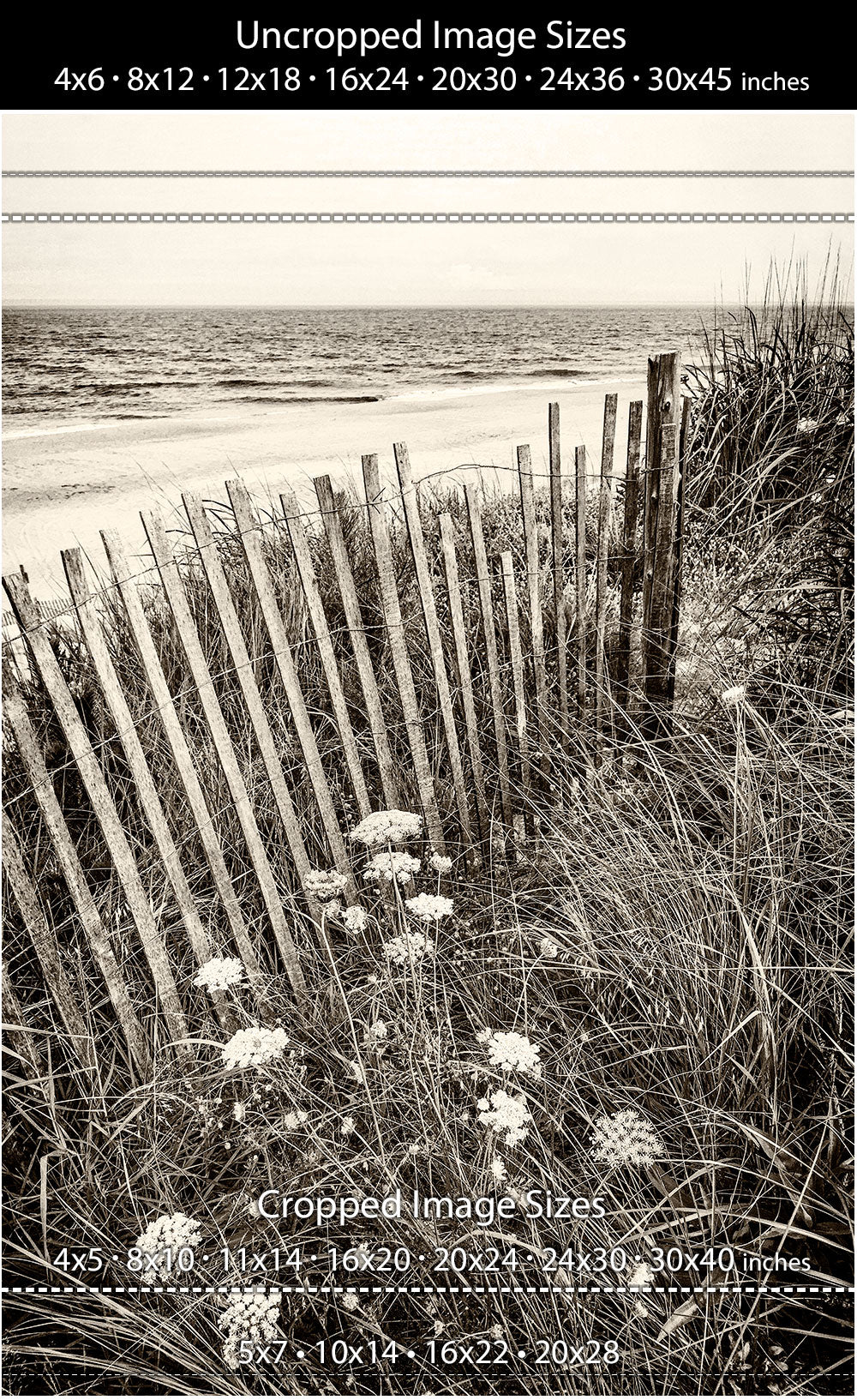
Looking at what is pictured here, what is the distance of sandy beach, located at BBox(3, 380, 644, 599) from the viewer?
8.54ft

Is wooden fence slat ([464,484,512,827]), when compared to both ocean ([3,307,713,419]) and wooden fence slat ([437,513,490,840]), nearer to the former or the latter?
wooden fence slat ([437,513,490,840])

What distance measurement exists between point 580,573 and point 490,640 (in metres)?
0.48

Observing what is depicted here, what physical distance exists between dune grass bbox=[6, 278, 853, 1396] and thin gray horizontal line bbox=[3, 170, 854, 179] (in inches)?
57.5

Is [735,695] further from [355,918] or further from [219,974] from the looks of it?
[219,974]

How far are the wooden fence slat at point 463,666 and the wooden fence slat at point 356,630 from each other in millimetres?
307

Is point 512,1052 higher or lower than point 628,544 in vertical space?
lower

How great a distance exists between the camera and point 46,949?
1639 millimetres

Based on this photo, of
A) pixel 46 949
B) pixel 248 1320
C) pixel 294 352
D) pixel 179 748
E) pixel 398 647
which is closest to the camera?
pixel 248 1320

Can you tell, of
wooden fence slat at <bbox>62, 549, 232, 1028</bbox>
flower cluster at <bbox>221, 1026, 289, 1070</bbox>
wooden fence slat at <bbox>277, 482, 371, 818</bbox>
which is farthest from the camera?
wooden fence slat at <bbox>277, 482, 371, 818</bbox>

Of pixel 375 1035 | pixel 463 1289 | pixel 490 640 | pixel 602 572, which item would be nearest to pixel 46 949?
pixel 375 1035

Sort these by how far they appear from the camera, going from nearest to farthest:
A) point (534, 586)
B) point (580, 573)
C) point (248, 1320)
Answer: point (248, 1320) < point (534, 586) < point (580, 573)

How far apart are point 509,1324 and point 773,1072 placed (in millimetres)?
688

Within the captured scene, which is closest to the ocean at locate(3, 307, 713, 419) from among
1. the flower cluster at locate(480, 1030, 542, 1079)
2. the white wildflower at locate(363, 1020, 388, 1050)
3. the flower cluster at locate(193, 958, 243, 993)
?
the flower cluster at locate(193, 958, 243, 993)

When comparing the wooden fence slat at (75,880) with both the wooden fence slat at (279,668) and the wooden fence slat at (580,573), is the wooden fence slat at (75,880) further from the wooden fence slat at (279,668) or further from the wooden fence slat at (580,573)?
the wooden fence slat at (580,573)
